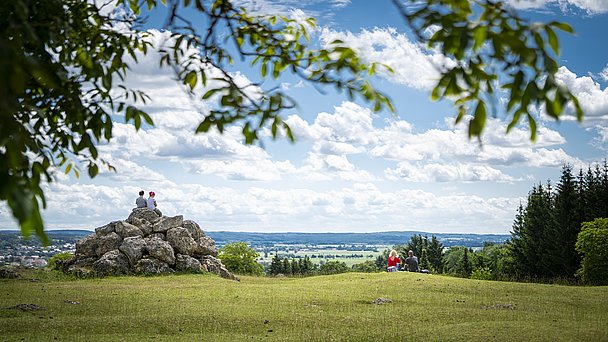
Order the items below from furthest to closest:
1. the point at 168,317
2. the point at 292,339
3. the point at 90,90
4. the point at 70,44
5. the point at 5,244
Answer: the point at 5,244, the point at 168,317, the point at 292,339, the point at 70,44, the point at 90,90

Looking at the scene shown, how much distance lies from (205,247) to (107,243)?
5701 millimetres

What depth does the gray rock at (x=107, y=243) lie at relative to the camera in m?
32.6

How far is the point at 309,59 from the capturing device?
6438 millimetres

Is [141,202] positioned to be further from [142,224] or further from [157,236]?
[157,236]

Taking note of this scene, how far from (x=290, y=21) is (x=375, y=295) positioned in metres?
16.8

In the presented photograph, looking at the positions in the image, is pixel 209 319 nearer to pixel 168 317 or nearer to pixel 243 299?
pixel 168 317

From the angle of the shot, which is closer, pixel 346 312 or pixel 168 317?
pixel 168 317

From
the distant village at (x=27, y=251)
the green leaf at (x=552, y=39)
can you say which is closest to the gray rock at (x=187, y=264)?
the distant village at (x=27, y=251)

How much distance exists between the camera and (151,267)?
3069 centimetres

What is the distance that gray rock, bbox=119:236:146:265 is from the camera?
1237 inches

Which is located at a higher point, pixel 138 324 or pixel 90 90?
pixel 90 90

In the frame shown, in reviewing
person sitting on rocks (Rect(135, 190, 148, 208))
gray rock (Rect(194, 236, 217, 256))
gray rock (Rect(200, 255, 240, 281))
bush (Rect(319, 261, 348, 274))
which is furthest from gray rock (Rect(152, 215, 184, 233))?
bush (Rect(319, 261, 348, 274))

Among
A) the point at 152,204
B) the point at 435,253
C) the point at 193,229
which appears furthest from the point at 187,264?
the point at 435,253

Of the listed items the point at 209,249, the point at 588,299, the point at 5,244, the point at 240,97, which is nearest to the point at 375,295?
the point at 588,299
